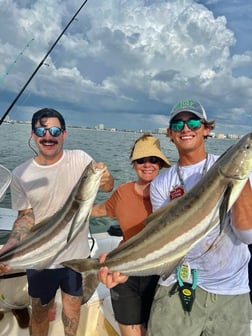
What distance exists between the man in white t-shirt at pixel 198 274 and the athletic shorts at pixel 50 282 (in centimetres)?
119

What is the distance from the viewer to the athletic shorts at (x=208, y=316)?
2.59 m

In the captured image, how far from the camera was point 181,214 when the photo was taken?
2.44 metres

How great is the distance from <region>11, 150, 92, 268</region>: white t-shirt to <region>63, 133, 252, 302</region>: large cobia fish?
0.81 m

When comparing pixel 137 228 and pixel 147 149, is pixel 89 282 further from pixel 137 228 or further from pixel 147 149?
pixel 147 149

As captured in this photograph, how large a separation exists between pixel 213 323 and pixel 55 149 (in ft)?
7.49

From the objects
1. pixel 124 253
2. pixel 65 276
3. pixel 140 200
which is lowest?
pixel 65 276

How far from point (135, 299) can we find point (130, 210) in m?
0.89

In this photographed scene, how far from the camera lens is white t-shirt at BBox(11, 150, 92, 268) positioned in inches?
141

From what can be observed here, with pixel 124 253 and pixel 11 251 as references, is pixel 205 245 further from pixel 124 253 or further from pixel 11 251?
pixel 11 251

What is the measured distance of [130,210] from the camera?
3.29 meters

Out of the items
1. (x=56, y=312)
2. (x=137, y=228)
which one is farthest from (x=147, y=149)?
(x=56, y=312)

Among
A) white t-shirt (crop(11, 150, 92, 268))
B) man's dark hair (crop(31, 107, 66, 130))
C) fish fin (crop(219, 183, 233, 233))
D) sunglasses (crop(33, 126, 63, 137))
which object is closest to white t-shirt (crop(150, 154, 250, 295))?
fish fin (crop(219, 183, 233, 233))

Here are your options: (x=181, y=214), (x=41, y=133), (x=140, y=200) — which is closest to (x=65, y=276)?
(x=140, y=200)

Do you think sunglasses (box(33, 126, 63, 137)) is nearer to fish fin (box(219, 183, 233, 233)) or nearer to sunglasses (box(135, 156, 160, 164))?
sunglasses (box(135, 156, 160, 164))
